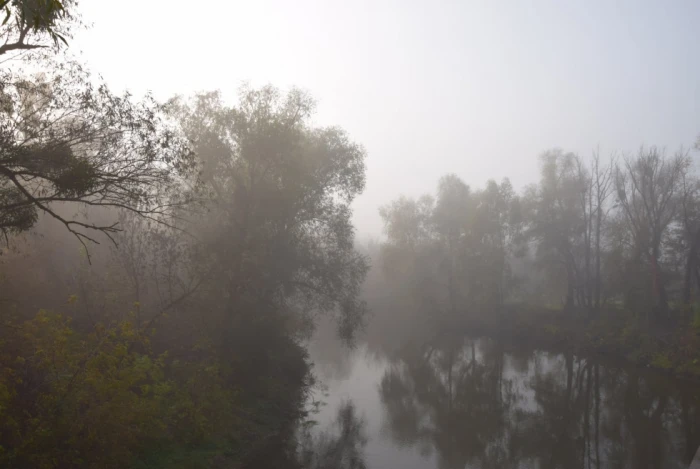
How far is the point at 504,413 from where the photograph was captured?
1962 cm

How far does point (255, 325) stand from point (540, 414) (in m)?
11.8

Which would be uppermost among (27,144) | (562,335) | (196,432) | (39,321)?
(562,335)

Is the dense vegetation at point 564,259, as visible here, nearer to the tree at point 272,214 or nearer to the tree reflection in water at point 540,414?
the tree reflection in water at point 540,414

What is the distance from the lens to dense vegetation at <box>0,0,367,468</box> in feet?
30.4

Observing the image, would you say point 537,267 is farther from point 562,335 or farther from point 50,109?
point 50,109

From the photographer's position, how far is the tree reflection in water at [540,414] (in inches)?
588

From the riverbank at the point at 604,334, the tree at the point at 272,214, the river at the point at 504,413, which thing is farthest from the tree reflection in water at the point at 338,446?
the riverbank at the point at 604,334

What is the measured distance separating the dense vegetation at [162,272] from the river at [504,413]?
2.80 metres

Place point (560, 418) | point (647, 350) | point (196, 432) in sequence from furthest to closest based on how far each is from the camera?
point (647, 350), point (560, 418), point (196, 432)

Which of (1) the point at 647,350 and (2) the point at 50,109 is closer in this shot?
(2) the point at 50,109

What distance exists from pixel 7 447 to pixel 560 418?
57.9 feet

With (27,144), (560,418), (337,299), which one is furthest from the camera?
(337,299)

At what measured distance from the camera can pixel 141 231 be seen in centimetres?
1670

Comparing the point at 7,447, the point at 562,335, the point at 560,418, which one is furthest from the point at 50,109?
the point at 562,335
